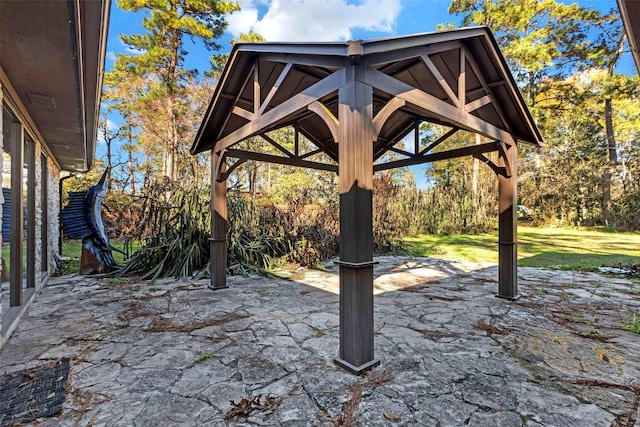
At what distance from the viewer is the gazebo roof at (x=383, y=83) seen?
8.72 ft

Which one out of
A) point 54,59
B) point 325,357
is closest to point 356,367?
point 325,357

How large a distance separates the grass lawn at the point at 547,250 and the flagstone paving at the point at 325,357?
295 cm

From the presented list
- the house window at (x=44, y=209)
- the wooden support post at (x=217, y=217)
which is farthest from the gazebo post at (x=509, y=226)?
the house window at (x=44, y=209)

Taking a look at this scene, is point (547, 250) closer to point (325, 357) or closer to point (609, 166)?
point (609, 166)

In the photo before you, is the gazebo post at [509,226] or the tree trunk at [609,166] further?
the tree trunk at [609,166]

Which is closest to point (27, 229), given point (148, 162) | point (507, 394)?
point (507, 394)

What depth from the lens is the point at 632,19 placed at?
88.4 inches

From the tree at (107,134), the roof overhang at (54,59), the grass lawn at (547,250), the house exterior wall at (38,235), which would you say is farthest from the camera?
the tree at (107,134)

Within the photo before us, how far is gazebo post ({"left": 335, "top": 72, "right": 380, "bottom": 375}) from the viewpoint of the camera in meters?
2.45

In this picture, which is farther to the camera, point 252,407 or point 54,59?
point 54,59

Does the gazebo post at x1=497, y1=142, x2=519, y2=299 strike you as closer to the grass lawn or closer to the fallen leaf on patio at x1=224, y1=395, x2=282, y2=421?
the grass lawn

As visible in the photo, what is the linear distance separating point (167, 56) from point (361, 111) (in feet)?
45.3

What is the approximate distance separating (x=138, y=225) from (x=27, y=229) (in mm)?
2657

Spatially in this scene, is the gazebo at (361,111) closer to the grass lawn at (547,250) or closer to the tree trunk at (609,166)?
the grass lawn at (547,250)
